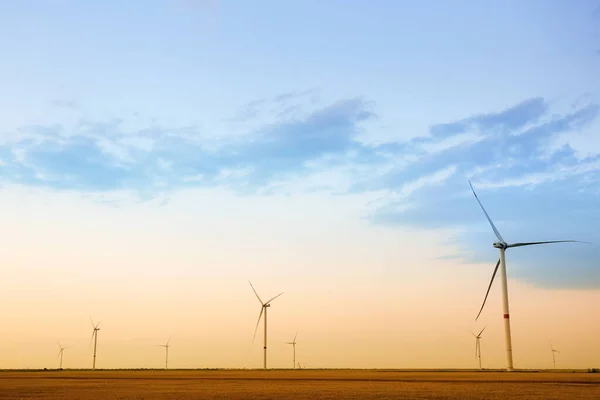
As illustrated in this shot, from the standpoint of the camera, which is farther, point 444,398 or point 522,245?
point 522,245

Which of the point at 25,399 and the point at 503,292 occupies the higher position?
the point at 503,292

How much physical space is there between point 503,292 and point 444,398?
313 ft

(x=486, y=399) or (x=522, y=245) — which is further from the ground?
(x=522, y=245)

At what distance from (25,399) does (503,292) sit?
359ft

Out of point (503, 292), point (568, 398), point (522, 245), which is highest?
point (522, 245)

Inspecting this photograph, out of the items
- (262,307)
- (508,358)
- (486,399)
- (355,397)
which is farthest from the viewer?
(262,307)

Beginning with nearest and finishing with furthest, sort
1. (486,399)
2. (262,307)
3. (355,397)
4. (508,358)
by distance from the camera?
(486,399) < (355,397) < (508,358) < (262,307)

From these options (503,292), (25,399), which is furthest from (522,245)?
(25,399)

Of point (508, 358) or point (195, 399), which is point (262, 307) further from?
point (195, 399)

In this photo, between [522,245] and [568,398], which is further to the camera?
[522,245]

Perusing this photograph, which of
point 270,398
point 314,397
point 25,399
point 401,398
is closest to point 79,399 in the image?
point 25,399

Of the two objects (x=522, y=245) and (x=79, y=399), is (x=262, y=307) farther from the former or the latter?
(x=79, y=399)

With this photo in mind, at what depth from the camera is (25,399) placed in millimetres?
55531

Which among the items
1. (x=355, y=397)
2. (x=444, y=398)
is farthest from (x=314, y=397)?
(x=444, y=398)
